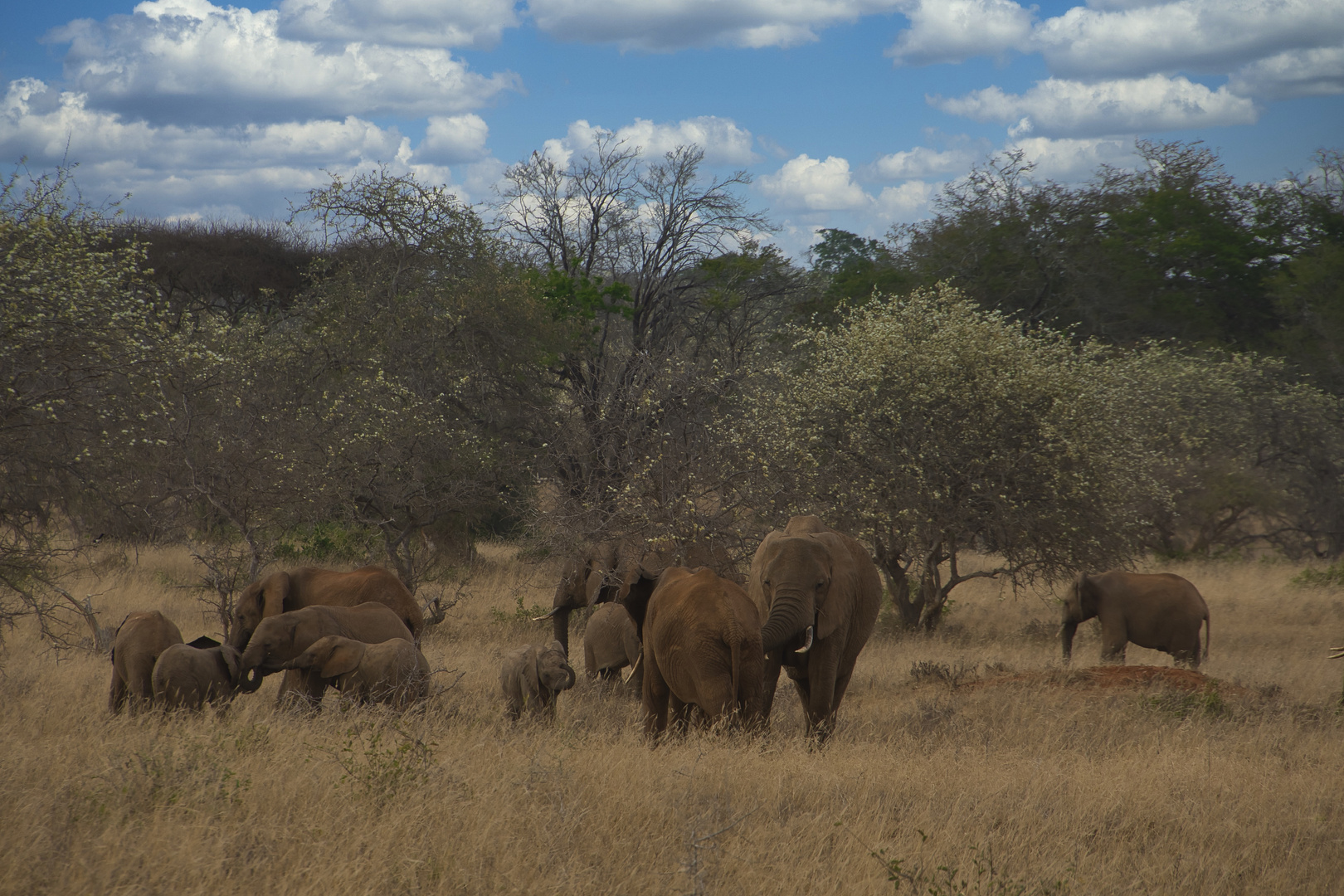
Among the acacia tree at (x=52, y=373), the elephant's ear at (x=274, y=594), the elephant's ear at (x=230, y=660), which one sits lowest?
the elephant's ear at (x=230, y=660)

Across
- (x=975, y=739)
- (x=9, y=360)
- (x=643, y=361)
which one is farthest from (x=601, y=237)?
(x=975, y=739)

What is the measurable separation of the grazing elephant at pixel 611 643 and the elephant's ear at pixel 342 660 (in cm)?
283

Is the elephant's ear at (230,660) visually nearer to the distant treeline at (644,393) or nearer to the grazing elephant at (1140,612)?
the distant treeline at (644,393)

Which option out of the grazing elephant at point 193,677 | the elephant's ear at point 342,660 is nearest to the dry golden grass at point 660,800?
the grazing elephant at point 193,677

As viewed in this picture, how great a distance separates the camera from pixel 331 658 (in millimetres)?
7898

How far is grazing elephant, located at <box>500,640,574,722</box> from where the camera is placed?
26.7 ft

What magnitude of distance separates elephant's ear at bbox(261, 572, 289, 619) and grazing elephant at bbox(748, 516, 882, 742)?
455cm

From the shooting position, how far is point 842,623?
8.03m

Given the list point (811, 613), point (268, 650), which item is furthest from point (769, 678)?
point (268, 650)

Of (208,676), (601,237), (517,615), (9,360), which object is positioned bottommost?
(517,615)

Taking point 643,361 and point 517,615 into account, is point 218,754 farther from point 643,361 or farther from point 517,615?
point 643,361

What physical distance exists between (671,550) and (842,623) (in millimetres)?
4873

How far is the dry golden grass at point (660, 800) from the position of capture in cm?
455

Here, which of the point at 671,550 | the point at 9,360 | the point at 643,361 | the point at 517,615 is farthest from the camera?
the point at 643,361
